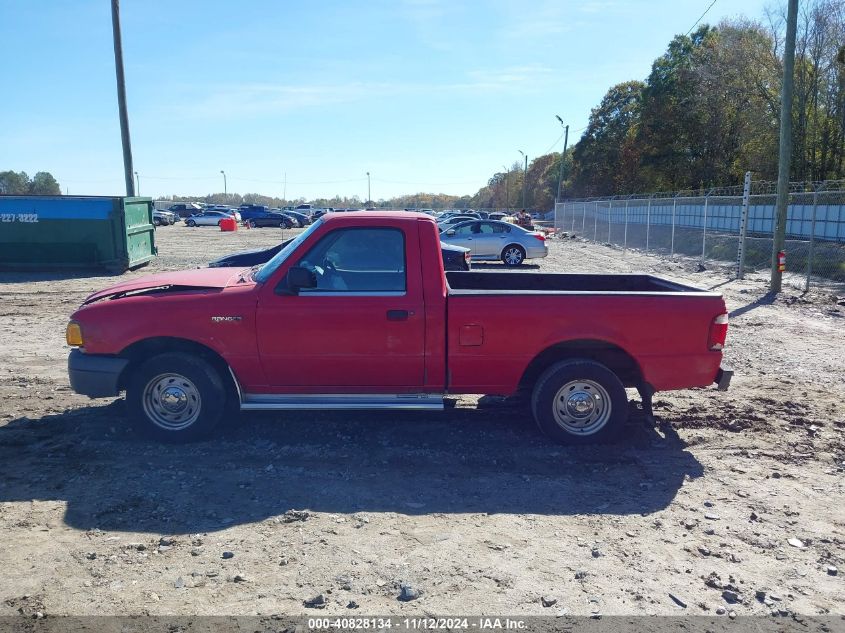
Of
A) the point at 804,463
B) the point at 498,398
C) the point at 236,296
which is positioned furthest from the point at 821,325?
the point at 236,296

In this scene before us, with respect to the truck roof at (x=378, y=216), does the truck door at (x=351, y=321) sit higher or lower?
lower

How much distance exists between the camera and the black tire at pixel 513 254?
76.3 feet

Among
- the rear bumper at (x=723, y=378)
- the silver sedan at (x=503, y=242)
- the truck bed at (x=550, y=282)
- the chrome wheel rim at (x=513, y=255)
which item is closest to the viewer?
the rear bumper at (x=723, y=378)

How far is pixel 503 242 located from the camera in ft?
76.3

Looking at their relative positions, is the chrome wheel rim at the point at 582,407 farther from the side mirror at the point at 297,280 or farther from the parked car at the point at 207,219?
the parked car at the point at 207,219

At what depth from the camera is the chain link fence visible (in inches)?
752

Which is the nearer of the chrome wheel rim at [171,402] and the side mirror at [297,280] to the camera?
the side mirror at [297,280]

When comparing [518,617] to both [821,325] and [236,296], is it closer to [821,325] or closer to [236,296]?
[236,296]

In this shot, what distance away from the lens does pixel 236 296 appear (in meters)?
Answer: 5.78

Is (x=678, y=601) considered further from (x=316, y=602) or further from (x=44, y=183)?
(x=44, y=183)

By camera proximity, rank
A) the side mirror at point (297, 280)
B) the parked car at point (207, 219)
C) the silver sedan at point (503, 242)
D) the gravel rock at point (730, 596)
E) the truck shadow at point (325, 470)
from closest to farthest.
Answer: the gravel rock at point (730, 596) < the truck shadow at point (325, 470) < the side mirror at point (297, 280) < the silver sedan at point (503, 242) < the parked car at point (207, 219)

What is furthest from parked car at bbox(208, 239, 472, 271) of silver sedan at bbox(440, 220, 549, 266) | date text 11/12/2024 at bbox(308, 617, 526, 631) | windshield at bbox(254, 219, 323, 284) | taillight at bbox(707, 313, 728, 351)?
date text 11/12/2024 at bbox(308, 617, 526, 631)

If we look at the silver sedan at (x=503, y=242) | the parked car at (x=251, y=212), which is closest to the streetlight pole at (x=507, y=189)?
the parked car at (x=251, y=212)

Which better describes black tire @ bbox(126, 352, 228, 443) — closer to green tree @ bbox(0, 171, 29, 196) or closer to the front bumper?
the front bumper
